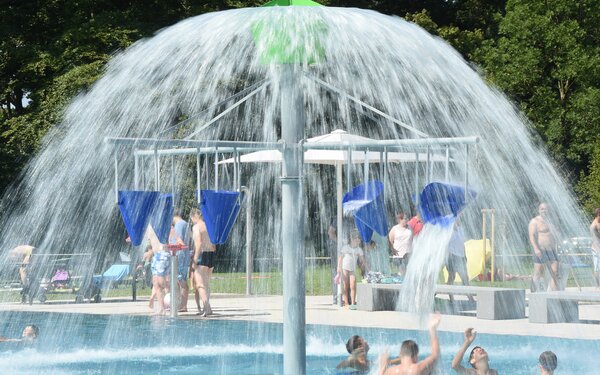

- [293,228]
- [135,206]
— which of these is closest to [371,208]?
[293,228]

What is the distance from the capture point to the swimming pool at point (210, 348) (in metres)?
12.4

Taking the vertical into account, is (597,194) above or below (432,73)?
above

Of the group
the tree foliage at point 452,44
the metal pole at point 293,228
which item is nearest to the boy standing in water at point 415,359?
the metal pole at point 293,228

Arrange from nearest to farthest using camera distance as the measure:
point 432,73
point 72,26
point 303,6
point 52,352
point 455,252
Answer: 1. point 303,6
2. point 432,73
3. point 52,352
4. point 455,252
5. point 72,26

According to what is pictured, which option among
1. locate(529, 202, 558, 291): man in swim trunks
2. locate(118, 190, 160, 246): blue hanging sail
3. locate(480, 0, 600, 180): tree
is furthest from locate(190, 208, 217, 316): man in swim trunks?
locate(480, 0, 600, 180): tree

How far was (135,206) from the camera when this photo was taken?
909 centimetres

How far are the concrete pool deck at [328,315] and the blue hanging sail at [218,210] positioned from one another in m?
5.95

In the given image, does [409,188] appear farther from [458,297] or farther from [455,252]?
[455,252]

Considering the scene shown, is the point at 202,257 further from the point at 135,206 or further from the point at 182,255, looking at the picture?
the point at 135,206

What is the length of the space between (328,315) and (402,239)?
2312mm

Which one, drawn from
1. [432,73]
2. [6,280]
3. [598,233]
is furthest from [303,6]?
[6,280]

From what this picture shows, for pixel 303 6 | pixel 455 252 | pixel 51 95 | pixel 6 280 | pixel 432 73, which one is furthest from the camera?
pixel 51 95

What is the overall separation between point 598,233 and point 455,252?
3244mm

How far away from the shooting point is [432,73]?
1056 cm
